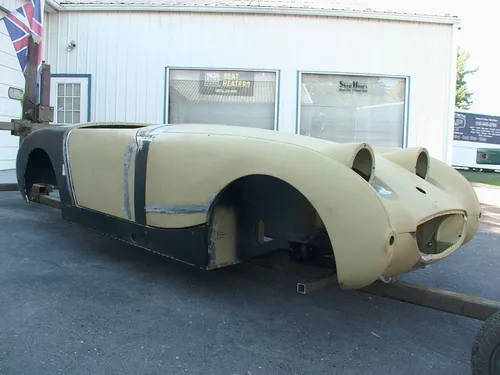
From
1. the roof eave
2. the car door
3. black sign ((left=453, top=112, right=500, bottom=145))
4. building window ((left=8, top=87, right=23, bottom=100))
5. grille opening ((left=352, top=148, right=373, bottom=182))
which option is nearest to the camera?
grille opening ((left=352, top=148, right=373, bottom=182))

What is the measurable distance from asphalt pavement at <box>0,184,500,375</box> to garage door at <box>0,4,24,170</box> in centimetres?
587

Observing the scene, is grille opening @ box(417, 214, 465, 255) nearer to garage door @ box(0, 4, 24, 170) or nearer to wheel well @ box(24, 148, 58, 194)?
wheel well @ box(24, 148, 58, 194)

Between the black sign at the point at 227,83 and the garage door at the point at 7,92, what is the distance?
13.1 feet

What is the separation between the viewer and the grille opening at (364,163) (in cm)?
250

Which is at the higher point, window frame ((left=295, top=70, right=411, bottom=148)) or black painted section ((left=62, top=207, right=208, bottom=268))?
window frame ((left=295, top=70, right=411, bottom=148))

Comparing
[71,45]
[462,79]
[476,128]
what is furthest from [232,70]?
[462,79]

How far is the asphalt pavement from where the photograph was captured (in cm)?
234

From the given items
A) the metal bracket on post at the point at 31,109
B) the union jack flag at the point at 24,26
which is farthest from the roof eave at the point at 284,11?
the metal bracket on post at the point at 31,109

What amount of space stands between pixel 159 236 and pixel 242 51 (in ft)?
24.2

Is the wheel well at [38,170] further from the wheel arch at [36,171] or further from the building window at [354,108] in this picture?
the building window at [354,108]

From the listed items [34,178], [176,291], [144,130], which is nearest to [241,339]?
[176,291]

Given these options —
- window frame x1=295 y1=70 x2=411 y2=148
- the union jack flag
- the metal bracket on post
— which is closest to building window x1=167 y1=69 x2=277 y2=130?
window frame x1=295 y1=70 x2=411 y2=148

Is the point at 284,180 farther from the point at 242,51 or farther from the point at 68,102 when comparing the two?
the point at 68,102

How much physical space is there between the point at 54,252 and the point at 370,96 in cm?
794
